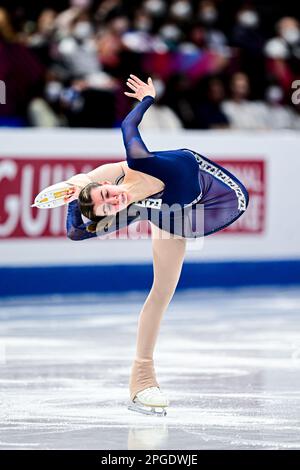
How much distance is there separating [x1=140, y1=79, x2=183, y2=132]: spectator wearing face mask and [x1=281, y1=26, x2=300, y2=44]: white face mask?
3436 mm

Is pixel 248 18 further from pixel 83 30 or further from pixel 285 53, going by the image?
pixel 83 30

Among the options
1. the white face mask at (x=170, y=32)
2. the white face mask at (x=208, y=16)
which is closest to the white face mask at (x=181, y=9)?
the white face mask at (x=208, y=16)

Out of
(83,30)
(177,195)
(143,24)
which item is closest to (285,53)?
(143,24)

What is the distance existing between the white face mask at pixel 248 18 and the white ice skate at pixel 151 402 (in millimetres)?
8785

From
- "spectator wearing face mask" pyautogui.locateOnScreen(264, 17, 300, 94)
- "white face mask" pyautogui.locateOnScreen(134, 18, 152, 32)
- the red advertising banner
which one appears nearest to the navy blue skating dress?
the red advertising banner

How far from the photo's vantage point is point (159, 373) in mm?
6508

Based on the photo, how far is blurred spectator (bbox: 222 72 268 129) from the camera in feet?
38.3

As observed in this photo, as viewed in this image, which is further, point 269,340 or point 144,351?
point 269,340

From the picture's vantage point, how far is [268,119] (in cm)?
1223

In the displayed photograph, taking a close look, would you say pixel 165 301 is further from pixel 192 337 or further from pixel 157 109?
pixel 157 109

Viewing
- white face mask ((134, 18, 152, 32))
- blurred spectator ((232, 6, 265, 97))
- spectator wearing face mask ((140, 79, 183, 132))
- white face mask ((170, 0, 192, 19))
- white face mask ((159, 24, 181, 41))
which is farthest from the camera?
white face mask ((170, 0, 192, 19))

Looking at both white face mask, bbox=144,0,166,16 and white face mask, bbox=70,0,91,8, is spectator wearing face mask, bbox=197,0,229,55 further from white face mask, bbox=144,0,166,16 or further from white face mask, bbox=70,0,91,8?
white face mask, bbox=70,0,91,8
